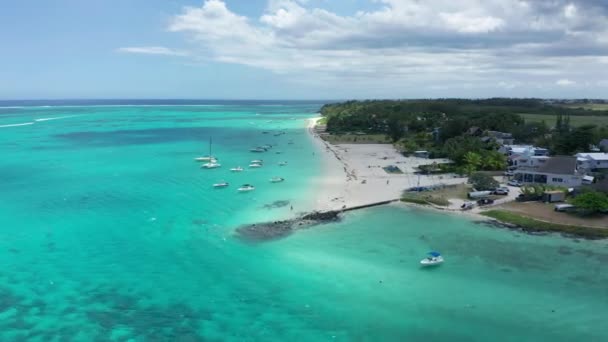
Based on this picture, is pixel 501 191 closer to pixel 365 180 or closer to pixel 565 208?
pixel 565 208

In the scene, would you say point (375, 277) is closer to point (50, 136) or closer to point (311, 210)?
point (311, 210)

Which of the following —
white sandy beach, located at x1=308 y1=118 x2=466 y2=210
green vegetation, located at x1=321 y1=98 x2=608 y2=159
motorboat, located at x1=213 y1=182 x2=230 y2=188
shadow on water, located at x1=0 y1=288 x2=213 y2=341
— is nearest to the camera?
shadow on water, located at x1=0 y1=288 x2=213 y2=341

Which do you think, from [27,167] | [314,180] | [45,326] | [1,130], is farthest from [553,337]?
[1,130]

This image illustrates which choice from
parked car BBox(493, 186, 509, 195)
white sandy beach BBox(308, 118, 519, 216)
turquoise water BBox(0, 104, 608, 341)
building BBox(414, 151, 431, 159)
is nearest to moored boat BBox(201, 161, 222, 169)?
white sandy beach BBox(308, 118, 519, 216)

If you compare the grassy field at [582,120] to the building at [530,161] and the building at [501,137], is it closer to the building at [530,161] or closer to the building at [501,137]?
the building at [501,137]

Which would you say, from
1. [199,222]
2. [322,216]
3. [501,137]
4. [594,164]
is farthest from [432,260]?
[501,137]

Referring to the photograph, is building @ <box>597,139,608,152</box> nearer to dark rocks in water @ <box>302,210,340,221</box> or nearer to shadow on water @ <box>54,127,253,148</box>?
dark rocks in water @ <box>302,210,340,221</box>
